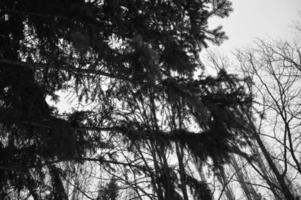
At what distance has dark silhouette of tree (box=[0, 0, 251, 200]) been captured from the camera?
2.25 meters

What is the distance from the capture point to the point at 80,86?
3119mm

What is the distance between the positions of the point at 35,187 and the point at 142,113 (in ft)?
6.35

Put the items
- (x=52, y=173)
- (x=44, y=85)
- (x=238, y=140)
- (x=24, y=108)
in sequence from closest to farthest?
(x=238, y=140), (x=24, y=108), (x=44, y=85), (x=52, y=173)

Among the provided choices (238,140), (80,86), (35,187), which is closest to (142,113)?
(80,86)

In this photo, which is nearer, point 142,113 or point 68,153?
point 68,153

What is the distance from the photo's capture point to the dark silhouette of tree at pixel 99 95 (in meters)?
2.25

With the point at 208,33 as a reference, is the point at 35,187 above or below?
below

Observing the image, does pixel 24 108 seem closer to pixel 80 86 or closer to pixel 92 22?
pixel 80 86

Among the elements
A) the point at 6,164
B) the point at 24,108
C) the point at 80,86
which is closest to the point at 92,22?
the point at 80,86

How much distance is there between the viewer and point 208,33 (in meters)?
3.07

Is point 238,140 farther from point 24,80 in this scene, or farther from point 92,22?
point 24,80

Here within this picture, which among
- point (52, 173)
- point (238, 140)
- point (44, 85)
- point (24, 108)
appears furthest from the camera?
point (52, 173)

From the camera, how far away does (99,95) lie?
3.16 m

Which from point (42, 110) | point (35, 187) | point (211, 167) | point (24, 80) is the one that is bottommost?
point (211, 167)
